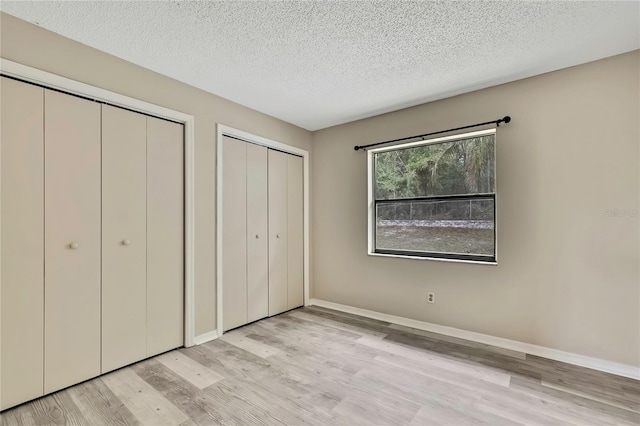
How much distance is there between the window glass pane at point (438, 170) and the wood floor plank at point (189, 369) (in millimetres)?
2614

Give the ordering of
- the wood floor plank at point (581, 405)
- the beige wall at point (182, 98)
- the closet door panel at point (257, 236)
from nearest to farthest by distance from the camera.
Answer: the wood floor plank at point (581, 405) < the beige wall at point (182, 98) < the closet door panel at point (257, 236)

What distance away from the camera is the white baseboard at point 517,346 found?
7.48 feet

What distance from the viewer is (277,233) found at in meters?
3.83

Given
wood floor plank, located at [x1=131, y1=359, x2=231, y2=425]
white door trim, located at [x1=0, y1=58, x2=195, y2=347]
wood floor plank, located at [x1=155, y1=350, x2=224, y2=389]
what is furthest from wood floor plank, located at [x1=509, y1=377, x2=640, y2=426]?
white door trim, located at [x1=0, y1=58, x2=195, y2=347]

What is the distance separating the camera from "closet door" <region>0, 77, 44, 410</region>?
1.86 m

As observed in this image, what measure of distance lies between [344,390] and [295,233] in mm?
2294

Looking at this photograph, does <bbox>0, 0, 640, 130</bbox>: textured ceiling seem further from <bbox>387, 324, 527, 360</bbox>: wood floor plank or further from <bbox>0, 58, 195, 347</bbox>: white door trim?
<bbox>387, 324, 527, 360</bbox>: wood floor plank

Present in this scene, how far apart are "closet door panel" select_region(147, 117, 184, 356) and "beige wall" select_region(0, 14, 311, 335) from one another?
158mm

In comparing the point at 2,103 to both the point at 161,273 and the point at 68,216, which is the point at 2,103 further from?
the point at 161,273

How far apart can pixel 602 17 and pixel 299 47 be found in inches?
78.5

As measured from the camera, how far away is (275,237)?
150 inches

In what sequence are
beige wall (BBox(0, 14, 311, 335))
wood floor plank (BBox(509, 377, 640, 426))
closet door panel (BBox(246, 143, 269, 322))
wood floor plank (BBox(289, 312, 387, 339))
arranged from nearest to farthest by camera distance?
1. wood floor plank (BBox(509, 377, 640, 426))
2. beige wall (BBox(0, 14, 311, 335))
3. wood floor plank (BBox(289, 312, 387, 339))
4. closet door panel (BBox(246, 143, 269, 322))

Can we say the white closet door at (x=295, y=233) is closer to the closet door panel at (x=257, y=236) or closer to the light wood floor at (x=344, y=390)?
the closet door panel at (x=257, y=236)

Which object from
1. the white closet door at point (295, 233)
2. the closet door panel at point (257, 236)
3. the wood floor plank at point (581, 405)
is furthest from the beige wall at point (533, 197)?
the white closet door at point (295, 233)
